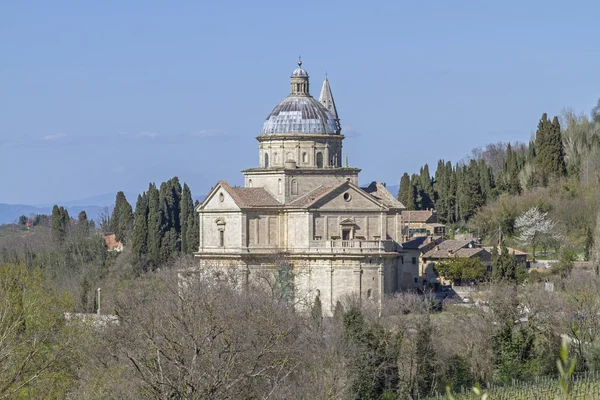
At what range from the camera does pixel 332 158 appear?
55.2 metres

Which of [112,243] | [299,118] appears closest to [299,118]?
[299,118]

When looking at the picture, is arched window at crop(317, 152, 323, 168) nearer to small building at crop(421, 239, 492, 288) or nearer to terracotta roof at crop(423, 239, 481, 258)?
small building at crop(421, 239, 492, 288)

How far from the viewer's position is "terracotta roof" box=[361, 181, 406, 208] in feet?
182

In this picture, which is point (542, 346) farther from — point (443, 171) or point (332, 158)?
point (443, 171)

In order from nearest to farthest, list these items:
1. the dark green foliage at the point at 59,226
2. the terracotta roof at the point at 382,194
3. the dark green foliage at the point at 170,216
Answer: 1. the terracotta roof at the point at 382,194
2. the dark green foliage at the point at 170,216
3. the dark green foliage at the point at 59,226

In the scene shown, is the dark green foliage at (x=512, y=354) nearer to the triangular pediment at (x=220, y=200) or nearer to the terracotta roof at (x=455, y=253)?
the triangular pediment at (x=220, y=200)

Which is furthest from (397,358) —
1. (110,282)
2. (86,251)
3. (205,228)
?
(86,251)

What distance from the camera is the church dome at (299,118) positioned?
179 ft

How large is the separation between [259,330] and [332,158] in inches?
690

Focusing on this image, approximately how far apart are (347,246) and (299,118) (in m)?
6.02

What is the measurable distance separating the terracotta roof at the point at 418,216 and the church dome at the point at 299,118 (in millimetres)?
16737

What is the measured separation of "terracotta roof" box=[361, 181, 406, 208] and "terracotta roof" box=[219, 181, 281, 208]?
176 inches

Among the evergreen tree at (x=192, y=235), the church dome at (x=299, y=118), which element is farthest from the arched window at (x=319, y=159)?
the evergreen tree at (x=192, y=235)

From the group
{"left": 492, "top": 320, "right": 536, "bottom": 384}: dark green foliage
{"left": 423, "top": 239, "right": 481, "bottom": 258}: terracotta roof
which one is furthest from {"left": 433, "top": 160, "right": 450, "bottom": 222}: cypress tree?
{"left": 492, "top": 320, "right": 536, "bottom": 384}: dark green foliage
